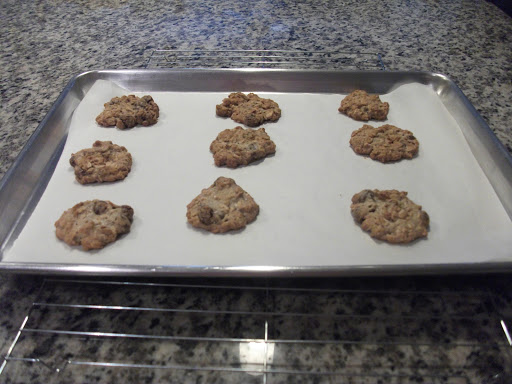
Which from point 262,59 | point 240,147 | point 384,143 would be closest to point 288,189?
point 240,147

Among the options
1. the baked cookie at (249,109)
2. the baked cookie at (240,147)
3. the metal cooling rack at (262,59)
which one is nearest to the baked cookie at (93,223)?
the baked cookie at (240,147)

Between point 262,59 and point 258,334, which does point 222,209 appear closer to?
point 258,334

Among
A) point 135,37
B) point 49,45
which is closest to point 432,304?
point 135,37

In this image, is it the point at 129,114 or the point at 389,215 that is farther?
the point at 129,114

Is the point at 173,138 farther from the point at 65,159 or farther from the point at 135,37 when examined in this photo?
the point at 135,37

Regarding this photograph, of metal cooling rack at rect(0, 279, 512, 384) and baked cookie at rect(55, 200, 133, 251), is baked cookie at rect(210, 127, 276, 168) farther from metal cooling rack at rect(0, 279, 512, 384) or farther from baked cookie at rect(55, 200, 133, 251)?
metal cooling rack at rect(0, 279, 512, 384)

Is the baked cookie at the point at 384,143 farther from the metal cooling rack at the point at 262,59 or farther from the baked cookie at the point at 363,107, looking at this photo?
the metal cooling rack at the point at 262,59
